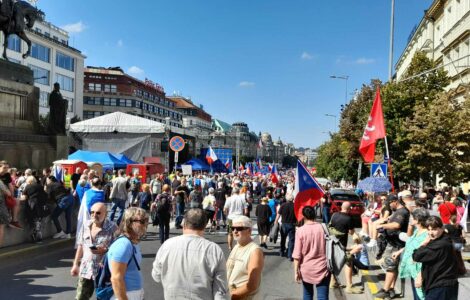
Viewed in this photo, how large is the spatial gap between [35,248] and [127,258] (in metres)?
7.39

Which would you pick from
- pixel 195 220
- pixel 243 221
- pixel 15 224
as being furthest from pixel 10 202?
pixel 195 220

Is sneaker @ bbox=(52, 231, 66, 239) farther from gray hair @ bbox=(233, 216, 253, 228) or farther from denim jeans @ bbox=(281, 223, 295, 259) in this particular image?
gray hair @ bbox=(233, 216, 253, 228)

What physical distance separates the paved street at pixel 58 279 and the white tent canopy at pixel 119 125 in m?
16.4

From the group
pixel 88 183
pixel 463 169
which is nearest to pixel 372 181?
pixel 463 169

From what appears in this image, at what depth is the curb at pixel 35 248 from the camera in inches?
385

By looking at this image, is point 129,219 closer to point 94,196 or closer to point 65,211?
point 94,196

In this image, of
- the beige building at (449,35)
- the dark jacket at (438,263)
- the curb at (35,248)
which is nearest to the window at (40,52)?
the beige building at (449,35)

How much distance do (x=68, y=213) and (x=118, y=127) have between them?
1636cm

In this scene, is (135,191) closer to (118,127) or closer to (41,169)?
(41,169)

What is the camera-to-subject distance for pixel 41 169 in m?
16.7

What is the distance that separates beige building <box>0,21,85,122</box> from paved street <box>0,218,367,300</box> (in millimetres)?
49105

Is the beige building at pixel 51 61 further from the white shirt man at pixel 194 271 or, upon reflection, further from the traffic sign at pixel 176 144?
the white shirt man at pixel 194 271

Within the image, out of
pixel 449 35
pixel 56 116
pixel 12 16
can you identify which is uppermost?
pixel 449 35

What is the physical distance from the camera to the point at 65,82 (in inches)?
2557
